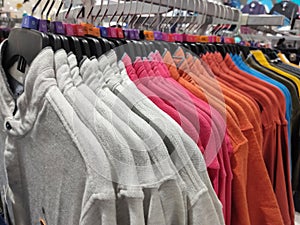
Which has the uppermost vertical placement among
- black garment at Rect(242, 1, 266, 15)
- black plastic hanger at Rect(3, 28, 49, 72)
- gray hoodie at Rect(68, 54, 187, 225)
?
black garment at Rect(242, 1, 266, 15)

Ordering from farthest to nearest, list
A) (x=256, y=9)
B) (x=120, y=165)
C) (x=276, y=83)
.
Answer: (x=256, y=9) → (x=276, y=83) → (x=120, y=165)

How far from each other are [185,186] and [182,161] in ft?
0.13

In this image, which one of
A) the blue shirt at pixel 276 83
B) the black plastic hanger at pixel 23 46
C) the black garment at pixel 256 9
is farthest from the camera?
the black garment at pixel 256 9

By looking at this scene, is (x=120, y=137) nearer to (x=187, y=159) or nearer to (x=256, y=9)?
(x=187, y=159)

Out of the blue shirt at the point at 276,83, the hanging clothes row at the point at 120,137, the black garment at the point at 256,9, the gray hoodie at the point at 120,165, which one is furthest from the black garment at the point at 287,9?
the gray hoodie at the point at 120,165

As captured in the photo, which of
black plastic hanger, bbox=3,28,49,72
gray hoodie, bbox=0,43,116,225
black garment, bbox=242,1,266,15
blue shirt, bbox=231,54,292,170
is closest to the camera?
gray hoodie, bbox=0,43,116,225

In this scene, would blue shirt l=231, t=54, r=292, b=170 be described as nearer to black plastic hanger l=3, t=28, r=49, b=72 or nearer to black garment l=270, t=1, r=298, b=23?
black plastic hanger l=3, t=28, r=49, b=72

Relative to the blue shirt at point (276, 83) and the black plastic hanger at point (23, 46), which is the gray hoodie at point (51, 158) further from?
the blue shirt at point (276, 83)

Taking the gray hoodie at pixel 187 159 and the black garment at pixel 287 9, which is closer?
the gray hoodie at pixel 187 159

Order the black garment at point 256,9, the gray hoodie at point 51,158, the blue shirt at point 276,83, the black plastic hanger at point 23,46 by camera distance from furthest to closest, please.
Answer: the black garment at point 256,9 < the blue shirt at point 276,83 < the black plastic hanger at point 23,46 < the gray hoodie at point 51,158

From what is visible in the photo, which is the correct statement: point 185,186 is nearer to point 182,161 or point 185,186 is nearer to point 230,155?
point 182,161

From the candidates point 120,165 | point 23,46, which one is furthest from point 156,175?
point 23,46

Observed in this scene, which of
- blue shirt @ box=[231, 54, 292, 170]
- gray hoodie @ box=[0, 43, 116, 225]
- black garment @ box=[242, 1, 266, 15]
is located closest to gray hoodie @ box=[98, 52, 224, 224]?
gray hoodie @ box=[0, 43, 116, 225]

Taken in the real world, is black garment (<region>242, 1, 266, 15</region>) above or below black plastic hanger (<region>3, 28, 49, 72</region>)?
above
